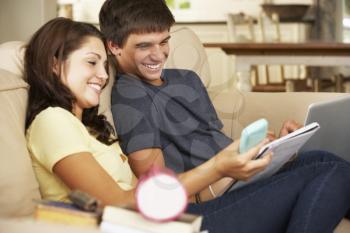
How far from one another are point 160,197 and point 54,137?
41 cm

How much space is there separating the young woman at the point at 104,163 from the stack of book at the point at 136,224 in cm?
30

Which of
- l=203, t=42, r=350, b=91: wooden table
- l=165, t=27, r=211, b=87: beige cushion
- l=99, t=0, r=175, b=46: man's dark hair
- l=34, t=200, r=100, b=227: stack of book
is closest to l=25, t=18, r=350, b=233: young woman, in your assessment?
l=99, t=0, r=175, b=46: man's dark hair

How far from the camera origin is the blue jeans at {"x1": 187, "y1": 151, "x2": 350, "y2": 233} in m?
1.11

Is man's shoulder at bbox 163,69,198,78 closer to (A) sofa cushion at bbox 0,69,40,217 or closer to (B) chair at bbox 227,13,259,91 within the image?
(A) sofa cushion at bbox 0,69,40,217

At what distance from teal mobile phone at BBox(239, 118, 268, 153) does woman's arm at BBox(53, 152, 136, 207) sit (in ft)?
0.71

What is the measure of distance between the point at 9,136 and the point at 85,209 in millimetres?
383

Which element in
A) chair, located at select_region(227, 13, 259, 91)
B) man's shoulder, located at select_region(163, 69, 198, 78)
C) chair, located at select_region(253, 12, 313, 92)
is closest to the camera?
man's shoulder, located at select_region(163, 69, 198, 78)

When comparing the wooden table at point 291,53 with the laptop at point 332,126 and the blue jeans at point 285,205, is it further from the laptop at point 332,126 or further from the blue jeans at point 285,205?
the blue jeans at point 285,205

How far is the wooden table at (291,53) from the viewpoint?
9.08 feet

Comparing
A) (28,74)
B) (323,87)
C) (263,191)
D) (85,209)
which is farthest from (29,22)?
(323,87)

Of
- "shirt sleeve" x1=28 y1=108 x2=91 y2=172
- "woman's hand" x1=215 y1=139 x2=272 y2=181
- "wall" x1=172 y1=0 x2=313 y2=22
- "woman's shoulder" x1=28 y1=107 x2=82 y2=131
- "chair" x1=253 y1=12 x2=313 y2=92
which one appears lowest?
"chair" x1=253 y1=12 x2=313 y2=92

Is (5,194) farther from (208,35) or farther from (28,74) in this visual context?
(208,35)

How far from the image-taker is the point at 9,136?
1.02 m

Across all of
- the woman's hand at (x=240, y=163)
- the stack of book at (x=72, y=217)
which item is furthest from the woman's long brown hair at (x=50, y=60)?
the stack of book at (x=72, y=217)
